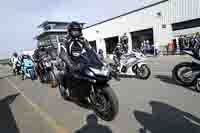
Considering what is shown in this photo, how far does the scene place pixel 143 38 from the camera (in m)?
23.4

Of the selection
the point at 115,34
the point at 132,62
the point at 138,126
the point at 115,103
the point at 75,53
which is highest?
the point at 115,34

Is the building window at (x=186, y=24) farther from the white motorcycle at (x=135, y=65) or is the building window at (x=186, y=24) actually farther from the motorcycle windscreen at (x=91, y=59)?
the motorcycle windscreen at (x=91, y=59)

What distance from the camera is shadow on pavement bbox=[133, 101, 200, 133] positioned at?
2994 mm

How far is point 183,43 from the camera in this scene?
18.2 meters

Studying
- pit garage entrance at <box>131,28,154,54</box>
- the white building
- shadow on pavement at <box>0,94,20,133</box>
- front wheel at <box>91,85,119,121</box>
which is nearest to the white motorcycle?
front wheel at <box>91,85,119,121</box>

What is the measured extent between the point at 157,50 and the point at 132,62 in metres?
13.2

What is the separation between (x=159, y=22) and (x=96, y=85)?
18.7 metres

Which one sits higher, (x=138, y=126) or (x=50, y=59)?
(x=50, y=59)

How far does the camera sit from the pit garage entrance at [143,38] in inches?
854

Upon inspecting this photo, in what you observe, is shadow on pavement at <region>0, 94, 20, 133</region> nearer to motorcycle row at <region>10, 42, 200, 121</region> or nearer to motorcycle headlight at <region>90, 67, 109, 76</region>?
motorcycle row at <region>10, 42, 200, 121</region>

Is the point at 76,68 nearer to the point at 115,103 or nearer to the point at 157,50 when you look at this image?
the point at 115,103

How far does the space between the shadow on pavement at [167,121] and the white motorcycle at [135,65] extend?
3.27 m

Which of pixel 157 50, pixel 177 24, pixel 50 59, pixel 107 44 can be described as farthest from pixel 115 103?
pixel 107 44

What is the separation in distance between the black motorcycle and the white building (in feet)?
56.2
